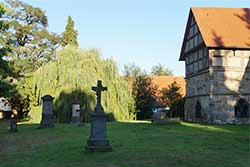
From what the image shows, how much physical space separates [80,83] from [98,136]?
1528cm

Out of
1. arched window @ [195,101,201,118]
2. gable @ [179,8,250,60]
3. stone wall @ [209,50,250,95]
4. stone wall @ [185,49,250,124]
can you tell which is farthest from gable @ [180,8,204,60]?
arched window @ [195,101,201,118]

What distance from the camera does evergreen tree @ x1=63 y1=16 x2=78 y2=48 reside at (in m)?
38.6

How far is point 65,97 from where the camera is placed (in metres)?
24.4

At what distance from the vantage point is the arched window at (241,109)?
2492 centimetres

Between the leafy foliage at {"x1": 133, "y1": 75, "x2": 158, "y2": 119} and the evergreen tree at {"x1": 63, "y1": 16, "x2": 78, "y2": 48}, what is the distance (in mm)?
9484

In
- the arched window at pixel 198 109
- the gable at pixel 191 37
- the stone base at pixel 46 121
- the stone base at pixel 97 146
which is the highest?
the gable at pixel 191 37

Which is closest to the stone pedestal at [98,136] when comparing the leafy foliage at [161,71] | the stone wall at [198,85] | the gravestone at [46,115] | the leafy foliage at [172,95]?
the gravestone at [46,115]

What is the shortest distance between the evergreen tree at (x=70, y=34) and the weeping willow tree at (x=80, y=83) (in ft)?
39.4

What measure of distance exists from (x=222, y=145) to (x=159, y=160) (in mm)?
3839

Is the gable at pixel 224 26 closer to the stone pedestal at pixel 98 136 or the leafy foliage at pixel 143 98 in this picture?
the leafy foliage at pixel 143 98

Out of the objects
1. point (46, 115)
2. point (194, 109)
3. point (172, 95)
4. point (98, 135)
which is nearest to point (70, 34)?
point (172, 95)

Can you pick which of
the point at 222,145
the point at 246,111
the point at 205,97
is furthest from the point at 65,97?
the point at 222,145

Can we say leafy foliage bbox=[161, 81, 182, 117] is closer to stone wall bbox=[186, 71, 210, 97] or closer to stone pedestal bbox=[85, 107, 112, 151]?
stone wall bbox=[186, 71, 210, 97]

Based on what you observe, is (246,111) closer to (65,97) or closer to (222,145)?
(65,97)
